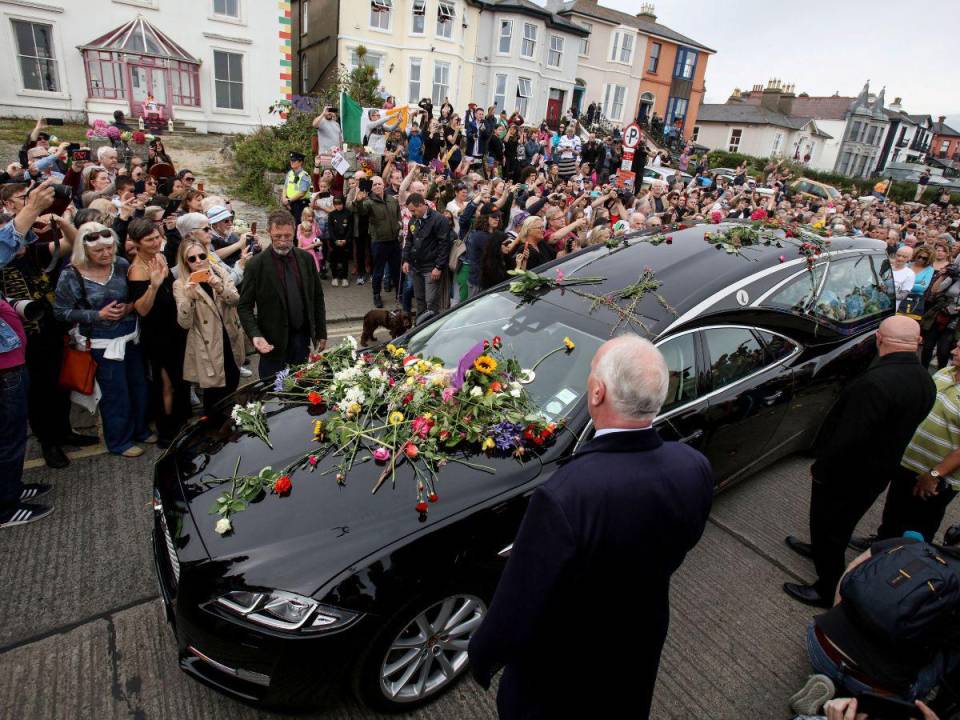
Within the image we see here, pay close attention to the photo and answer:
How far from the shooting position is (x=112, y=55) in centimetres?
1877

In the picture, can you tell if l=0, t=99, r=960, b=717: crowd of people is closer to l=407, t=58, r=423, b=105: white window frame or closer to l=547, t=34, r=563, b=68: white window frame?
l=407, t=58, r=423, b=105: white window frame

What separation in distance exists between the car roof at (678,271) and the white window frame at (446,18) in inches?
1048

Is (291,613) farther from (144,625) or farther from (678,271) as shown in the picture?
(678,271)

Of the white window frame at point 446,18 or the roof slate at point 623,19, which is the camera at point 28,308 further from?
the roof slate at point 623,19

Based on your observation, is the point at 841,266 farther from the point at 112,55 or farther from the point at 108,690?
the point at 112,55

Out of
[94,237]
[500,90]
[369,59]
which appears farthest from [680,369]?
[500,90]

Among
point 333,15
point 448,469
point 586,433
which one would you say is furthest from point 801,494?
point 333,15

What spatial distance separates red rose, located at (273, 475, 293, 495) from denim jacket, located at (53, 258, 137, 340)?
96.8 inches

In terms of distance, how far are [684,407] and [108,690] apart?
11.2ft

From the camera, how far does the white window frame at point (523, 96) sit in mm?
30531

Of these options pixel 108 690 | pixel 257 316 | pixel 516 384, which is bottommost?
pixel 108 690

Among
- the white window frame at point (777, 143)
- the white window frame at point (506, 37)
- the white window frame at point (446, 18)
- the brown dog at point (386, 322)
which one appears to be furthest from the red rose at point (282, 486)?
the white window frame at point (777, 143)

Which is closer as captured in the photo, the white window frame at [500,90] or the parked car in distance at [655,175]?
the parked car in distance at [655,175]

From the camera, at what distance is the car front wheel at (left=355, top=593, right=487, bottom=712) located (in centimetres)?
245
